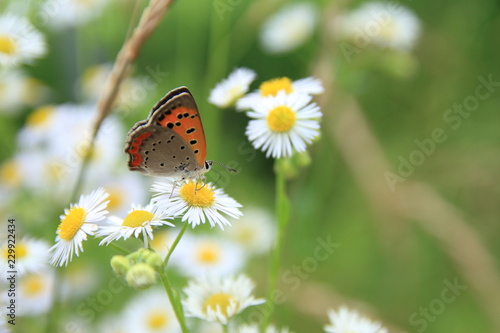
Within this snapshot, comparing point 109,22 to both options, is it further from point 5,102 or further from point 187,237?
point 187,237

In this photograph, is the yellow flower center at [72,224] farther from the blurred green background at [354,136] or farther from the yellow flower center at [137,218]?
the blurred green background at [354,136]

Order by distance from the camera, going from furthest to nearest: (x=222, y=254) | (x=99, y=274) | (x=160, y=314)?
(x=99, y=274), (x=222, y=254), (x=160, y=314)

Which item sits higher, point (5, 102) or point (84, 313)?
point (5, 102)

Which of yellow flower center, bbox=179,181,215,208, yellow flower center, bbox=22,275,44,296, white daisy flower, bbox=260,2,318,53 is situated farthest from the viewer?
white daisy flower, bbox=260,2,318,53

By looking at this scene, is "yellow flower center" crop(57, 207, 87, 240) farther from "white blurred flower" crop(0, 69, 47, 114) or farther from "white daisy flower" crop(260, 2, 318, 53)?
"white daisy flower" crop(260, 2, 318, 53)

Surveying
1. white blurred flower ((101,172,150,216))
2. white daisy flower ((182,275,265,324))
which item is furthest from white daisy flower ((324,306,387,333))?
white blurred flower ((101,172,150,216))

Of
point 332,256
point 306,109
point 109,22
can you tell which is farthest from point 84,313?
point 109,22
